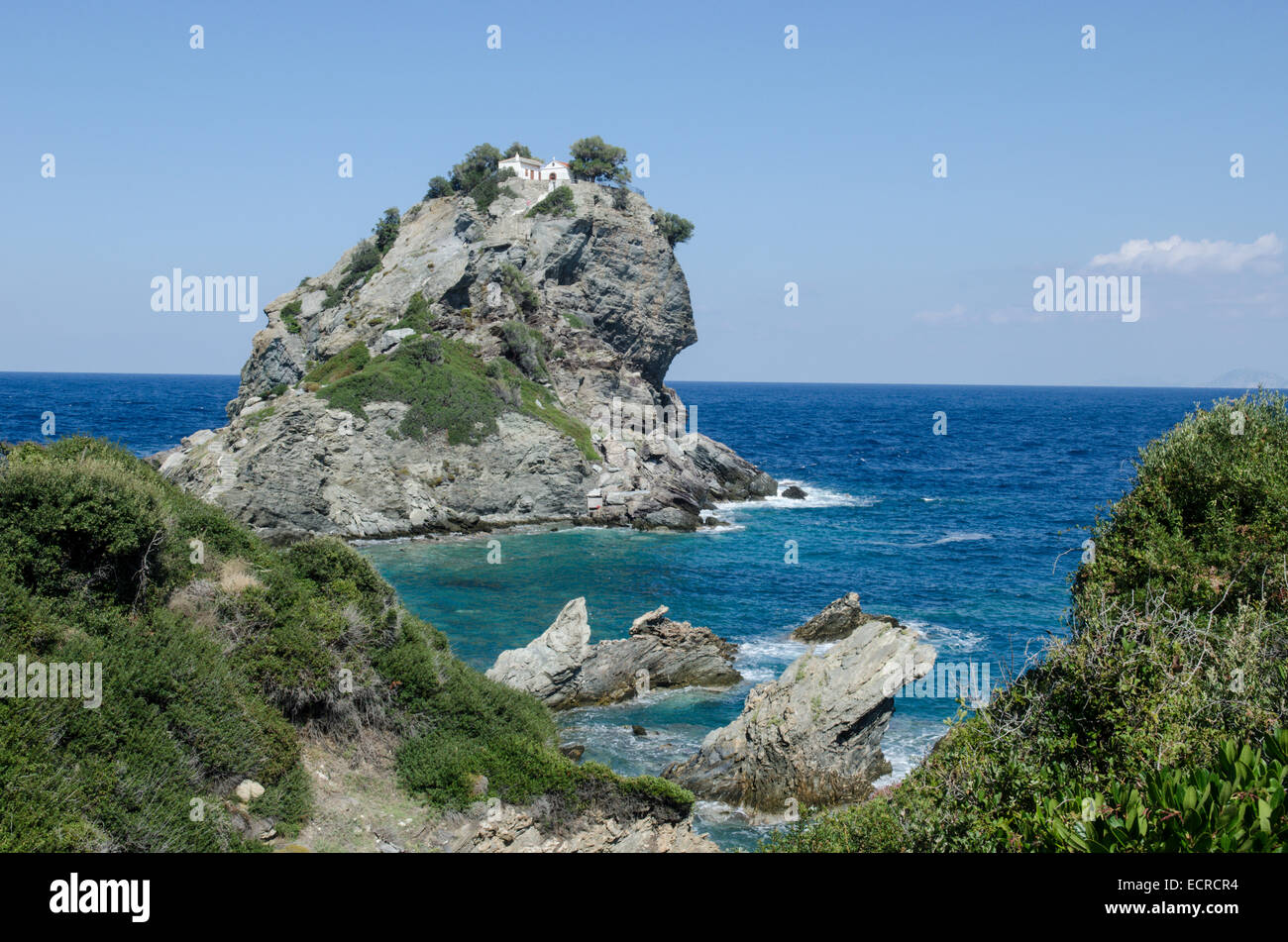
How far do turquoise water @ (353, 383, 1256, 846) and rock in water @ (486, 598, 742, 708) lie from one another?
87 cm

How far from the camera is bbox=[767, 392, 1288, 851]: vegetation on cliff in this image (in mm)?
7102

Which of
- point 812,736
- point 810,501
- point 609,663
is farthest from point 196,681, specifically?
point 810,501

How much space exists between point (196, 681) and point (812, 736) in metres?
14.9

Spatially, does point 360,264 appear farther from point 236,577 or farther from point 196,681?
point 196,681

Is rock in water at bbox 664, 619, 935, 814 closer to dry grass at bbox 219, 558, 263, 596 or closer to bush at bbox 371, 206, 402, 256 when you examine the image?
dry grass at bbox 219, 558, 263, 596

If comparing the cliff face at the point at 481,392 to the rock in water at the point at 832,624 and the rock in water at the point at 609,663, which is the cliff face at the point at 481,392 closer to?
the rock in water at the point at 832,624

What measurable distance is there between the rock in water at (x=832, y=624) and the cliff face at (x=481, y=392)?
21.4 meters

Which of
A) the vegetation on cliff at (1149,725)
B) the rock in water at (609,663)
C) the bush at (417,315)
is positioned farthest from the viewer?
the bush at (417,315)

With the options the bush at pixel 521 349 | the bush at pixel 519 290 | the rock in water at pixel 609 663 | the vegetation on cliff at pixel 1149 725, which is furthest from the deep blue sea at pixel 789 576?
the bush at pixel 519 290

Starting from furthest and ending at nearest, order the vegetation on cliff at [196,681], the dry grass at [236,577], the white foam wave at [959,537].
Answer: the white foam wave at [959,537], the dry grass at [236,577], the vegetation on cliff at [196,681]

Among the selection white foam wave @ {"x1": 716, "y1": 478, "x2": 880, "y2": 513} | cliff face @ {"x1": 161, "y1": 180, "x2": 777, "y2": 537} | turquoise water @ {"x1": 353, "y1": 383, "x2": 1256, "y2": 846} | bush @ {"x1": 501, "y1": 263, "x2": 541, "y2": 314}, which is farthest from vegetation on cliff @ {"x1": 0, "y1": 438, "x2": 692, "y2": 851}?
bush @ {"x1": 501, "y1": 263, "x2": 541, "y2": 314}

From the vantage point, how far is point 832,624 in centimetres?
3444

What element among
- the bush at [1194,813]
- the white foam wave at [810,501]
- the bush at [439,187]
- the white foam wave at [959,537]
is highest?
the bush at [439,187]

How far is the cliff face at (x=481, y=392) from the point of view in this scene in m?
51.8
